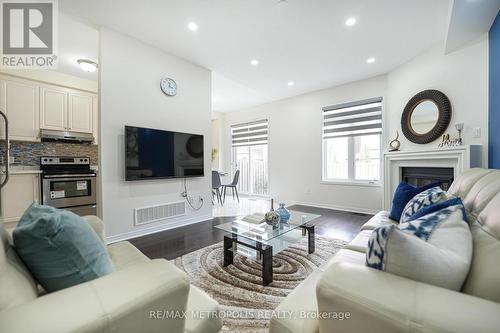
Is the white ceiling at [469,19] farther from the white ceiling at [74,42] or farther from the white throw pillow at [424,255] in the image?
the white ceiling at [74,42]

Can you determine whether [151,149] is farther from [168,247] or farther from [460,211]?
[460,211]

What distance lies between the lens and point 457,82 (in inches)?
111

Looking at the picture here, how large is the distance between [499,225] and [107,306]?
4.78 ft

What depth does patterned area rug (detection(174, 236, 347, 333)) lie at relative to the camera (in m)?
1.43

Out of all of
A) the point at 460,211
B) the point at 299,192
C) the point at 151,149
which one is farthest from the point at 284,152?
the point at 460,211

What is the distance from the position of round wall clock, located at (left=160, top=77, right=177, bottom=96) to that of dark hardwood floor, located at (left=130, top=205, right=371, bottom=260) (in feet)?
6.89

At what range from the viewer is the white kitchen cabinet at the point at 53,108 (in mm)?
3535

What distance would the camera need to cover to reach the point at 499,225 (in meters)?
0.85

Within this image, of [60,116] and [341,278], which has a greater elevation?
[60,116]

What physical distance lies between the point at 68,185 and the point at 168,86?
2.20m

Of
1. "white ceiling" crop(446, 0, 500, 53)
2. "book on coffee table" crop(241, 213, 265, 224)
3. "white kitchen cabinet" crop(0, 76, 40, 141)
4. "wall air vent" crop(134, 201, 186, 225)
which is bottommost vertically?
"wall air vent" crop(134, 201, 186, 225)

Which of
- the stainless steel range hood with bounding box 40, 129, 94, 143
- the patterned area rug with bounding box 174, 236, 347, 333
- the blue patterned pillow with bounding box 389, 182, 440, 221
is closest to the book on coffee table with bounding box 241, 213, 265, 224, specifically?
the patterned area rug with bounding box 174, 236, 347, 333

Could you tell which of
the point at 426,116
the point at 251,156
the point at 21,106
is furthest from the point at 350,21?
the point at 21,106

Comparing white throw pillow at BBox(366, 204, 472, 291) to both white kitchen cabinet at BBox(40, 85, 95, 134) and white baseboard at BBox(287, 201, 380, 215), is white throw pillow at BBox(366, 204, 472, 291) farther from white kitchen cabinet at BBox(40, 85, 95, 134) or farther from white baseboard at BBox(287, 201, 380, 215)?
white kitchen cabinet at BBox(40, 85, 95, 134)
